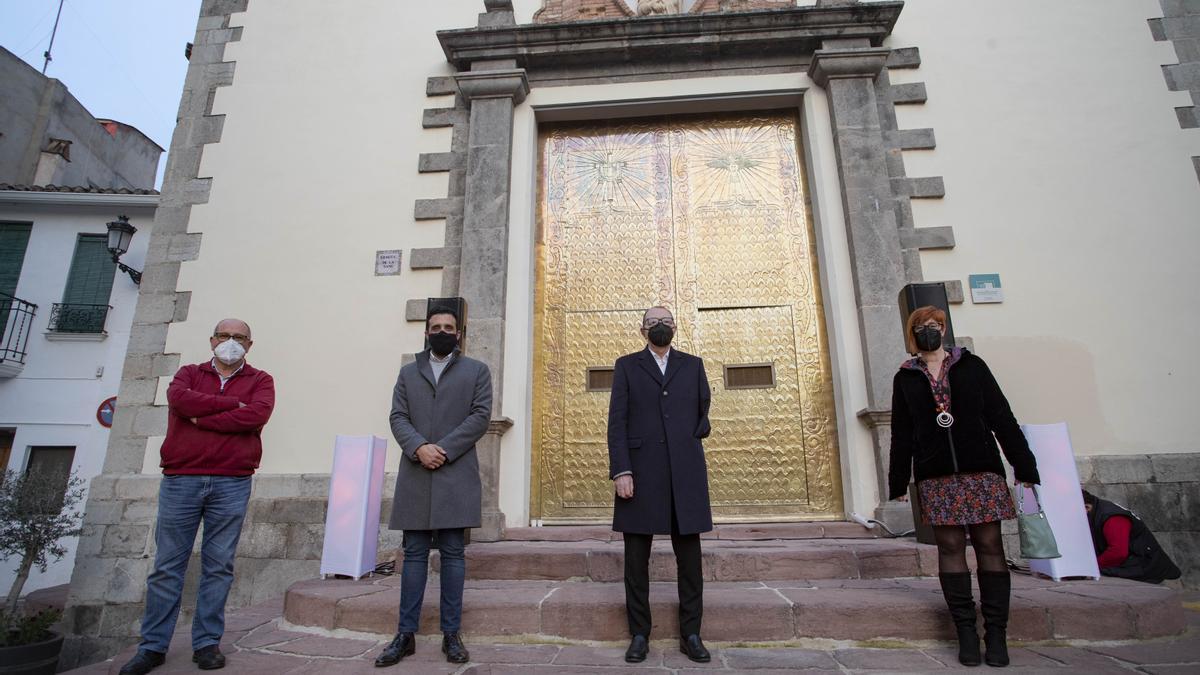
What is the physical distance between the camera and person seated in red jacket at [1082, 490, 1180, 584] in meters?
4.05

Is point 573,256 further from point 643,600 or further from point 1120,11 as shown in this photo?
point 1120,11

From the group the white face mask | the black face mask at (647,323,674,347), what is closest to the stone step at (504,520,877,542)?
the black face mask at (647,323,674,347)

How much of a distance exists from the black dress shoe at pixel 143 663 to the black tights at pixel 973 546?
3601mm

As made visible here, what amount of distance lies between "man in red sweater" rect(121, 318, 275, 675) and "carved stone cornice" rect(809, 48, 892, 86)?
17.8 feet

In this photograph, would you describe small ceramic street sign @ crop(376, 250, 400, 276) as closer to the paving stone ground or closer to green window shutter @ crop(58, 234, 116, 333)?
the paving stone ground

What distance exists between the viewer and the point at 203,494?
9.87 feet

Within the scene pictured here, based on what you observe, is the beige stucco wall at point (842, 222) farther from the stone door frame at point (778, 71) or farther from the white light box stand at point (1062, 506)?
the white light box stand at point (1062, 506)

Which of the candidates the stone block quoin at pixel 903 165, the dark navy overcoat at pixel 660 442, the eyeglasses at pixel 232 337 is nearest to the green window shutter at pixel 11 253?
the eyeglasses at pixel 232 337

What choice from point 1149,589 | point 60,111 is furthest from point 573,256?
point 60,111

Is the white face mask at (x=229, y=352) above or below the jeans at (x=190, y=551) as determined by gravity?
above

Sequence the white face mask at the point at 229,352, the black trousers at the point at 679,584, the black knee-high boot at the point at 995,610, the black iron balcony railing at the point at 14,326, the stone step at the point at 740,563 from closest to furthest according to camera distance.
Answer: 1. the black knee-high boot at the point at 995,610
2. the black trousers at the point at 679,584
3. the white face mask at the point at 229,352
4. the stone step at the point at 740,563
5. the black iron balcony railing at the point at 14,326

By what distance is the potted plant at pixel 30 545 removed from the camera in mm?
5094

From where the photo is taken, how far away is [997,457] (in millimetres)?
2695

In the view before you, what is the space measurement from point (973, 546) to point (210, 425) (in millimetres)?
3598
